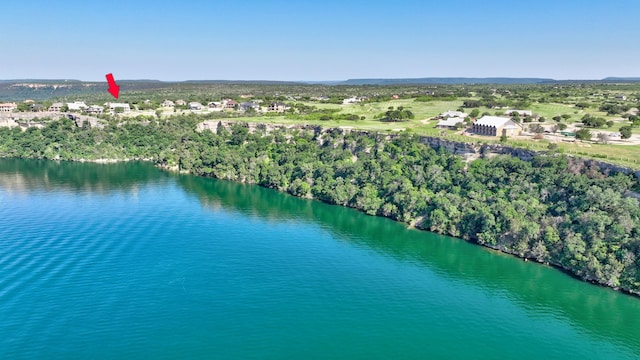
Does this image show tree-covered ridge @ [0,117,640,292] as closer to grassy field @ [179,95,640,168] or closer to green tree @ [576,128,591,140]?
grassy field @ [179,95,640,168]

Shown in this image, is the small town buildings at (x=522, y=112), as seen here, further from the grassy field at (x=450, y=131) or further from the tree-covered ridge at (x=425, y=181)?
the tree-covered ridge at (x=425, y=181)

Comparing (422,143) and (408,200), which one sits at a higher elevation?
(422,143)

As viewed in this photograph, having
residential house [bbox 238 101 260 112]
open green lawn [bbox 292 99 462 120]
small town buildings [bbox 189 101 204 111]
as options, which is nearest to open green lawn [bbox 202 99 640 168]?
open green lawn [bbox 292 99 462 120]

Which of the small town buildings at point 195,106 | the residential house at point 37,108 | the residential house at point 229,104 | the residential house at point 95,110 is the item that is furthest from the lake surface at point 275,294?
the residential house at point 229,104

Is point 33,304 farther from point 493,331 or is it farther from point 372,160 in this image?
point 372,160

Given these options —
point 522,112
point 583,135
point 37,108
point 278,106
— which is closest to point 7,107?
point 37,108

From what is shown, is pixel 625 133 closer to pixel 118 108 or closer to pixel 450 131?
pixel 450 131

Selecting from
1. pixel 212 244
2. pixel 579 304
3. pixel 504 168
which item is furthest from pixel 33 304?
pixel 504 168
